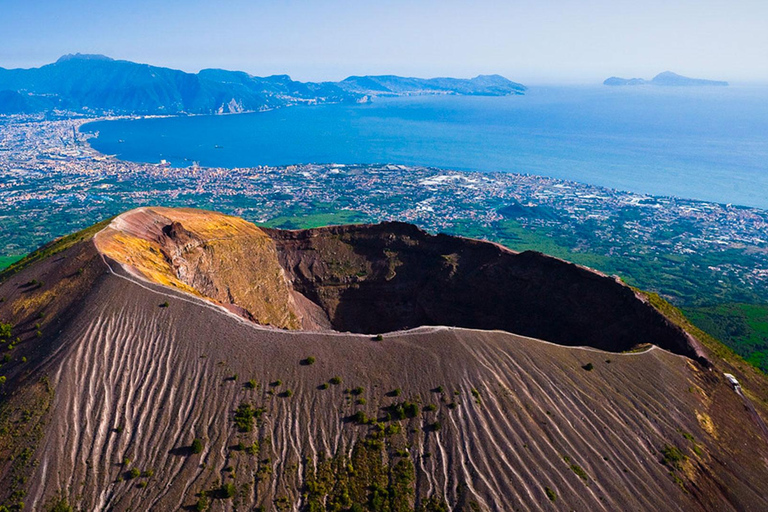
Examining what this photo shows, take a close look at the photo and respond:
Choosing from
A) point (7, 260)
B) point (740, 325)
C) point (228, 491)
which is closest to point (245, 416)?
point (228, 491)

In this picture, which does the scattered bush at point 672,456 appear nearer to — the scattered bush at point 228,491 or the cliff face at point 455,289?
the cliff face at point 455,289

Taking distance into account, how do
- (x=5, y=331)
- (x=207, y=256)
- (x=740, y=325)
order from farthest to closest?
(x=740, y=325) < (x=207, y=256) < (x=5, y=331)

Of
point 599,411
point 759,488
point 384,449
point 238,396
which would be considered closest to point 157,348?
point 238,396

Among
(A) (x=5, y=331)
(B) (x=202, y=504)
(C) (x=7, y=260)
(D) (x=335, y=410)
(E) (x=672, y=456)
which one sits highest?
(A) (x=5, y=331)

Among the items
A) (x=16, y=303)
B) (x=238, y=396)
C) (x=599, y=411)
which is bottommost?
(x=599, y=411)

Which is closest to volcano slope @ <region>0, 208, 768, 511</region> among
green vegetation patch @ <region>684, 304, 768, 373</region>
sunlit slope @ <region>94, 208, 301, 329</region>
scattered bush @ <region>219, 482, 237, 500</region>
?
scattered bush @ <region>219, 482, 237, 500</region>

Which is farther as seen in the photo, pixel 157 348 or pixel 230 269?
pixel 230 269

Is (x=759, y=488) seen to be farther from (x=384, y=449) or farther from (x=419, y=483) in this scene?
(x=384, y=449)

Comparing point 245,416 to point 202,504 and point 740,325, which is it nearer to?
point 202,504

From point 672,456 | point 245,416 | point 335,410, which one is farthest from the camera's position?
point 335,410
